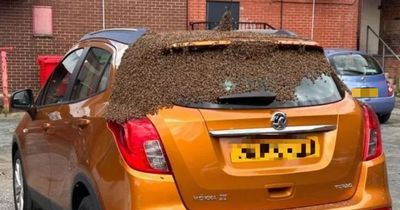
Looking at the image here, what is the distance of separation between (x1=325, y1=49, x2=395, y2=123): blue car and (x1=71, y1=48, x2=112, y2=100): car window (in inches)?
288

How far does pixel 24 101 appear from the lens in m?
5.03

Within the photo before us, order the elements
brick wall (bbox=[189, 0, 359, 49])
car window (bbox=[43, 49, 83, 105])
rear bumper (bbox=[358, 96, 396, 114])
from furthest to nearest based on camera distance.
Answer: brick wall (bbox=[189, 0, 359, 49]) < rear bumper (bbox=[358, 96, 396, 114]) < car window (bbox=[43, 49, 83, 105])

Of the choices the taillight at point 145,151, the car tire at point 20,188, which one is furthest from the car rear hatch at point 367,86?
the taillight at point 145,151

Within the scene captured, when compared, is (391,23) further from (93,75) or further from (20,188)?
(93,75)

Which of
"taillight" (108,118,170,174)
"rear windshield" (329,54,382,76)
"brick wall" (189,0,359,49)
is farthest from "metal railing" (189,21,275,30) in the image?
"taillight" (108,118,170,174)

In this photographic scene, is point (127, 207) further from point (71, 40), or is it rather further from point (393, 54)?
point (393, 54)

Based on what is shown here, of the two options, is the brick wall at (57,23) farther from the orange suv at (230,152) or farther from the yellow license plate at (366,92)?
the orange suv at (230,152)

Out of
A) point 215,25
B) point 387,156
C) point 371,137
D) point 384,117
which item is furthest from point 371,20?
point 371,137

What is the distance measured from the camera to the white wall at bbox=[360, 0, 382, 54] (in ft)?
62.0

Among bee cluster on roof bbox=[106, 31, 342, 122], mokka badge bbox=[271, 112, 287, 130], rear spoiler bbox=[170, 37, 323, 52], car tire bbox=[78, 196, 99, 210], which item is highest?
rear spoiler bbox=[170, 37, 323, 52]

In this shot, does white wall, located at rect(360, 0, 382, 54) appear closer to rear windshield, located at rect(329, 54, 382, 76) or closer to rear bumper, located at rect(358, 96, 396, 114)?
rear windshield, located at rect(329, 54, 382, 76)

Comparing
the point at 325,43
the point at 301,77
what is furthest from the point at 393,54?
the point at 301,77

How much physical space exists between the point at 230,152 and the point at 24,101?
8.10ft

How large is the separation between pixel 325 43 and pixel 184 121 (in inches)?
540
